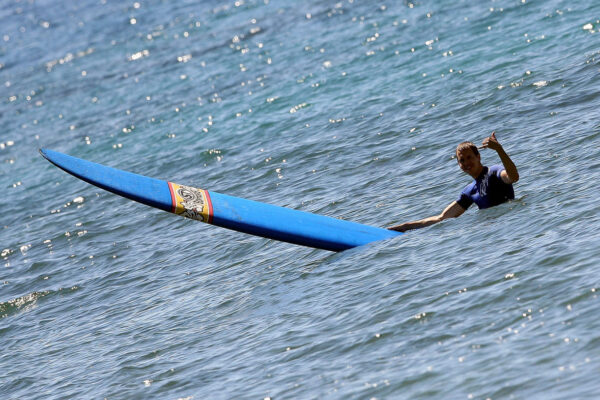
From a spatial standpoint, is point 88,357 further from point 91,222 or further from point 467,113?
point 467,113

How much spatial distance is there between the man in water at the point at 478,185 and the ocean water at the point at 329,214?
156 millimetres

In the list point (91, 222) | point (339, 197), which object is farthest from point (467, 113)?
point (91, 222)

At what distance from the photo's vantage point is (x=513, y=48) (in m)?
18.8

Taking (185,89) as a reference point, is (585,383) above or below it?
below

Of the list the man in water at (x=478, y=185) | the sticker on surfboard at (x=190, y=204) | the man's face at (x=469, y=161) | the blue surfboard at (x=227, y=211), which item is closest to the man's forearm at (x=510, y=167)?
the man in water at (x=478, y=185)

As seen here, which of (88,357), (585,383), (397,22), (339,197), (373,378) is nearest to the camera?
(585,383)

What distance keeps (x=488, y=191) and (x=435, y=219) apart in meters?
0.74

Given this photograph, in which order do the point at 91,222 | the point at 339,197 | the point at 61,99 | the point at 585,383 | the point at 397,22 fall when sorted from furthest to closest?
the point at 61,99 → the point at 397,22 → the point at 91,222 → the point at 339,197 → the point at 585,383

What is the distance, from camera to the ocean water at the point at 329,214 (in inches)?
324

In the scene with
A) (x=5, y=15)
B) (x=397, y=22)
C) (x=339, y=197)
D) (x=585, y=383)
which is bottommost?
(x=585, y=383)

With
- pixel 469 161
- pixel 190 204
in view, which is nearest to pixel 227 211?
pixel 190 204

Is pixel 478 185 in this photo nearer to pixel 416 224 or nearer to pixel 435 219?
pixel 435 219

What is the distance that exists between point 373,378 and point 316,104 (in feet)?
40.7

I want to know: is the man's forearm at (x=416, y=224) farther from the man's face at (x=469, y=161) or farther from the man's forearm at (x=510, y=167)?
the man's forearm at (x=510, y=167)
